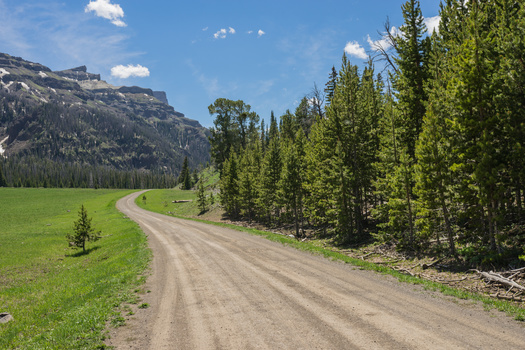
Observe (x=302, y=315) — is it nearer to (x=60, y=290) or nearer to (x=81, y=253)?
(x=60, y=290)

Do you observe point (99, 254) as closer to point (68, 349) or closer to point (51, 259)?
point (51, 259)

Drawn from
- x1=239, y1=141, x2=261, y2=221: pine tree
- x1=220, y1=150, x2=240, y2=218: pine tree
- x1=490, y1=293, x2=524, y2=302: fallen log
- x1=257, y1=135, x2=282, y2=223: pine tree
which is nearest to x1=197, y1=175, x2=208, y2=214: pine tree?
x1=220, y1=150, x2=240, y2=218: pine tree

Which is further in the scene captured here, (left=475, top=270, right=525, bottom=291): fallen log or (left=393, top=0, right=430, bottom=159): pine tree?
(left=393, top=0, right=430, bottom=159): pine tree

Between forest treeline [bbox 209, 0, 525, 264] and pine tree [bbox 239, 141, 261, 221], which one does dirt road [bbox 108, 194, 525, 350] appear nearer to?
forest treeline [bbox 209, 0, 525, 264]

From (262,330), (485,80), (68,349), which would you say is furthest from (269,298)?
(485,80)

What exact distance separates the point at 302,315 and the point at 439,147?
13769 millimetres

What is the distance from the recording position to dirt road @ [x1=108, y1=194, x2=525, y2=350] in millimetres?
7547

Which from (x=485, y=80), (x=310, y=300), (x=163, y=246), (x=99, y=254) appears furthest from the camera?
(x=99, y=254)

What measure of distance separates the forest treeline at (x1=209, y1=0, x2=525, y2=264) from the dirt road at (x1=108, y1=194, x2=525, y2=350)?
24.5 ft

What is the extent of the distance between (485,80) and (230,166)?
139 ft

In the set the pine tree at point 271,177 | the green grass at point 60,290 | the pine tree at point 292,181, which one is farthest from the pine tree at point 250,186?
the green grass at point 60,290

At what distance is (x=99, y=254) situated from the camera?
2753 centimetres

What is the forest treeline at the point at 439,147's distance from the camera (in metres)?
14.6

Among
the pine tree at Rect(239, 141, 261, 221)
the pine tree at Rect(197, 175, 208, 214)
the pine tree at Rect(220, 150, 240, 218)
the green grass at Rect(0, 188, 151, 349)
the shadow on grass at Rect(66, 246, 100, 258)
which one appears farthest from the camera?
Answer: the pine tree at Rect(197, 175, 208, 214)
